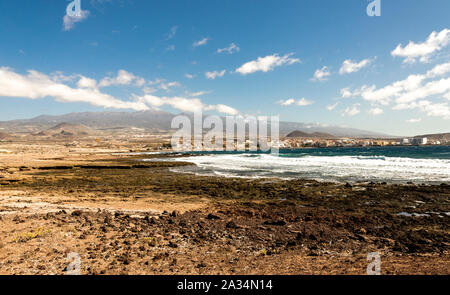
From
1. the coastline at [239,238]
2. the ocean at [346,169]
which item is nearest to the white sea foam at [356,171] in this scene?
the ocean at [346,169]

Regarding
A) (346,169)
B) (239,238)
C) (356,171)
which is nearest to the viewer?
(239,238)

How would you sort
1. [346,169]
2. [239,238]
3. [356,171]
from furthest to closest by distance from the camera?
[346,169]
[356,171]
[239,238]

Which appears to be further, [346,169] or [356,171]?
[346,169]

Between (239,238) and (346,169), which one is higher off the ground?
(239,238)

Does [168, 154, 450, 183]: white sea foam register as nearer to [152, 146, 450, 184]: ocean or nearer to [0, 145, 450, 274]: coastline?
[152, 146, 450, 184]: ocean

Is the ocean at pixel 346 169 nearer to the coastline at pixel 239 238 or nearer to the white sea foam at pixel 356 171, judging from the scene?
the white sea foam at pixel 356 171

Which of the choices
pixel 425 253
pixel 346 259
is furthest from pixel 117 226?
pixel 425 253

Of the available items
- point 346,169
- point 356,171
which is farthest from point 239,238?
point 346,169

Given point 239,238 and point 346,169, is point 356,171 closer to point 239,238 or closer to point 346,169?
point 346,169

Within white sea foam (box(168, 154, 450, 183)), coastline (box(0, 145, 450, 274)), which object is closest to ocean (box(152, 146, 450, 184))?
white sea foam (box(168, 154, 450, 183))

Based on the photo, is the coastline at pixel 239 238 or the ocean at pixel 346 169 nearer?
the coastline at pixel 239 238

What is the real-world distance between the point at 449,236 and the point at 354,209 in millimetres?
4958

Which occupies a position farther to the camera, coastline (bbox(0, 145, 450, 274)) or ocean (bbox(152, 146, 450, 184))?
ocean (bbox(152, 146, 450, 184))

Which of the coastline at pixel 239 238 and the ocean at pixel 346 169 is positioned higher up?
the coastline at pixel 239 238
